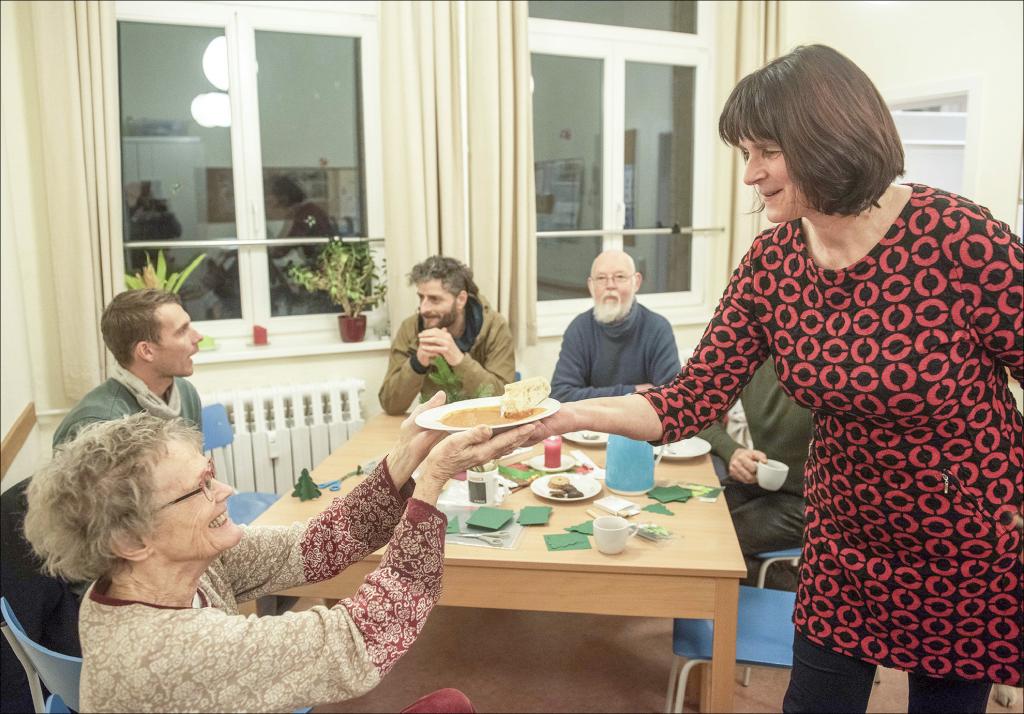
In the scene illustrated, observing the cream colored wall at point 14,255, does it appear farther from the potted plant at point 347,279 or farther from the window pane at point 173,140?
the potted plant at point 347,279

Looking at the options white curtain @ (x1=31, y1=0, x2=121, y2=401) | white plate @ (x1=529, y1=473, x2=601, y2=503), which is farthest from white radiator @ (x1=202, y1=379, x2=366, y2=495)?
white plate @ (x1=529, y1=473, x2=601, y2=503)

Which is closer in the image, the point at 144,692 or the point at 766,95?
the point at 144,692

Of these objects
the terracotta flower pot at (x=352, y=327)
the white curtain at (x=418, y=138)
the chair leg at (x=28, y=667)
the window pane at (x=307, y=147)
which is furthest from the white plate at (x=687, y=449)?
the window pane at (x=307, y=147)

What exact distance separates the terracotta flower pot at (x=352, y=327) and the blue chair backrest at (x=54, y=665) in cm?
253

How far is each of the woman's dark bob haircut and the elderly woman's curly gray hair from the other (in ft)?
3.62

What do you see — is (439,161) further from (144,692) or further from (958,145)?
(144,692)

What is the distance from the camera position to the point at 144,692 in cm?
105

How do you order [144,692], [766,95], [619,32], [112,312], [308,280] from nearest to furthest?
[144,692] < [766,95] < [112,312] < [308,280] < [619,32]

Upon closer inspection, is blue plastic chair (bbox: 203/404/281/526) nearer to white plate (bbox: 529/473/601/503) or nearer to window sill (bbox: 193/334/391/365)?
window sill (bbox: 193/334/391/365)

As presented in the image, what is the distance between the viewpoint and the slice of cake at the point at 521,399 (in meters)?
1.39

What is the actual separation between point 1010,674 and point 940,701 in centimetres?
13

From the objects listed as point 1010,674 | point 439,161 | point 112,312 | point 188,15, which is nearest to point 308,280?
point 439,161

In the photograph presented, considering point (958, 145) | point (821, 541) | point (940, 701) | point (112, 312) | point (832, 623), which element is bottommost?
point (940, 701)

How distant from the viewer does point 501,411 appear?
4.63 ft
